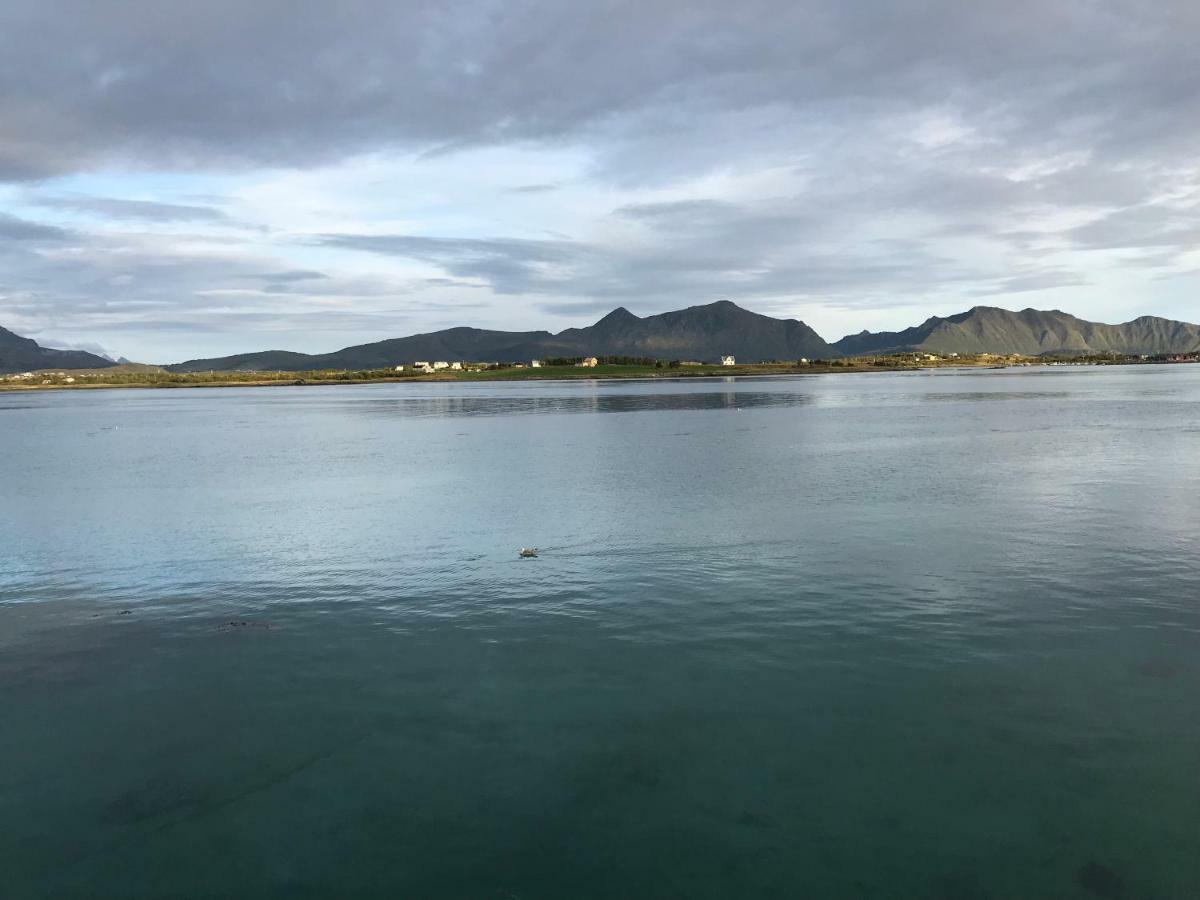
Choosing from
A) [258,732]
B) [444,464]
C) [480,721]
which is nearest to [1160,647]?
[480,721]

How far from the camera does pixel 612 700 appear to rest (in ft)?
66.2

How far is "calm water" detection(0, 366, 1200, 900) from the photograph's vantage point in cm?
1423

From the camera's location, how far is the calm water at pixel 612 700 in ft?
46.7

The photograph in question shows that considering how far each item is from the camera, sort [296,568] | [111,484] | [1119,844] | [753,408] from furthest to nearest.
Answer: [753,408]
[111,484]
[296,568]
[1119,844]

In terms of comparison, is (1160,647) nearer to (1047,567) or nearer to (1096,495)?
(1047,567)

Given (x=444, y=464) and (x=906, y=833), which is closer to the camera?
(x=906, y=833)

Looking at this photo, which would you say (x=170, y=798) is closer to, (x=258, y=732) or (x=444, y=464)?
(x=258, y=732)

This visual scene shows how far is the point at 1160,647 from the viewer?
22594mm

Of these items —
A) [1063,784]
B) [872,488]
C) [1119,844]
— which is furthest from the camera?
[872,488]

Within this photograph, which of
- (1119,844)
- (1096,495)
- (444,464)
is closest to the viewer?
(1119,844)

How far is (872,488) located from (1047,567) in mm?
19679

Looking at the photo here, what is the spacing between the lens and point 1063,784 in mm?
16016

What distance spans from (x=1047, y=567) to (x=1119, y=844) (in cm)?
1901

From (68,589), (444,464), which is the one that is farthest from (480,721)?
(444,464)
